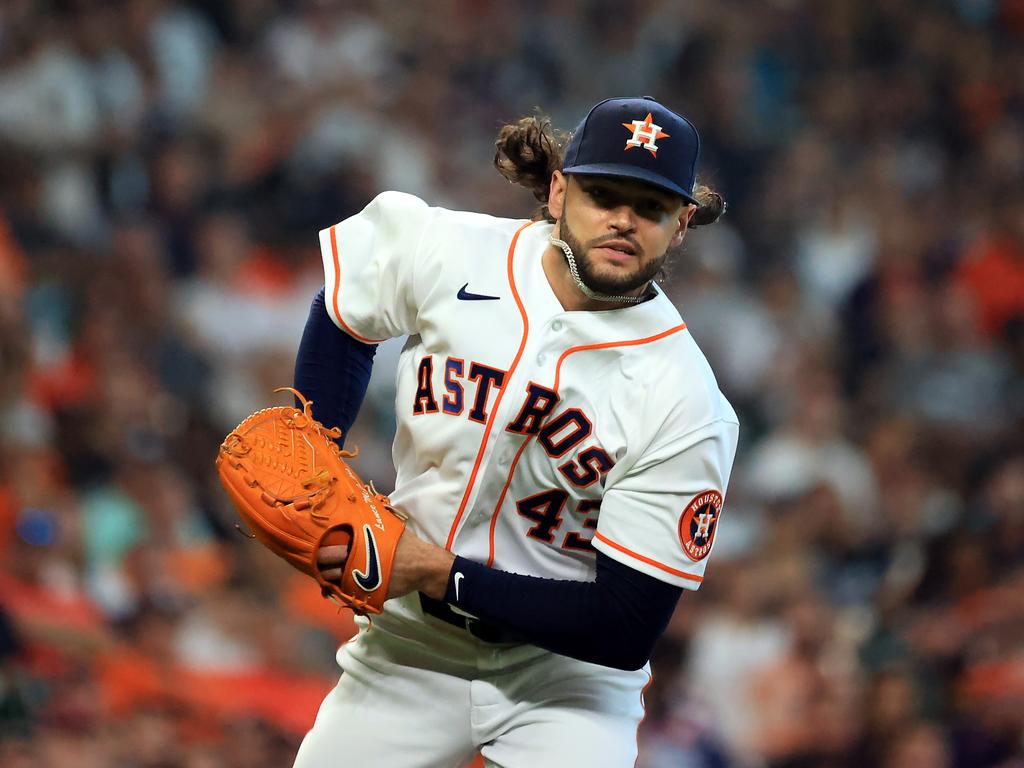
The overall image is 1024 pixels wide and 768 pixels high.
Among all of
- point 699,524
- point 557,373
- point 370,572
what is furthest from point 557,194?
point 370,572

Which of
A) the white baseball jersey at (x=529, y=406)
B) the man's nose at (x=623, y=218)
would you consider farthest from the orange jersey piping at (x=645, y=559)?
the man's nose at (x=623, y=218)

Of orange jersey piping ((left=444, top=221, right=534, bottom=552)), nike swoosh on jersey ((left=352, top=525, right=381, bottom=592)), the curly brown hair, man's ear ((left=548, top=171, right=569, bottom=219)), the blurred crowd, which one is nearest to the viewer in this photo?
nike swoosh on jersey ((left=352, top=525, right=381, bottom=592))

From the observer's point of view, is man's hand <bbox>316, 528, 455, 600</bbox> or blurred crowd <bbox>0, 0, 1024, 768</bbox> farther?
blurred crowd <bbox>0, 0, 1024, 768</bbox>

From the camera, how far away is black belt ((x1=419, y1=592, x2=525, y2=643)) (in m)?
2.35

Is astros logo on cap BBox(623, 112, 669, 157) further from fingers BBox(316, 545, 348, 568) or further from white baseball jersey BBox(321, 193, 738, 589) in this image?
fingers BBox(316, 545, 348, 568)

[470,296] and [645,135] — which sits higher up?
[645,135]

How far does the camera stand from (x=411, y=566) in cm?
219

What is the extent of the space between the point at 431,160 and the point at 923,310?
2301 mm

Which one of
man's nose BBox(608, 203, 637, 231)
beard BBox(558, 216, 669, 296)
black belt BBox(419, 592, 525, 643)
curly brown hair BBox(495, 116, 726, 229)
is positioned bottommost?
black belt BBox(419, 592, 525, 643)

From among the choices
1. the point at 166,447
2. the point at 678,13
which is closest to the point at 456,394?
the point at 166,447

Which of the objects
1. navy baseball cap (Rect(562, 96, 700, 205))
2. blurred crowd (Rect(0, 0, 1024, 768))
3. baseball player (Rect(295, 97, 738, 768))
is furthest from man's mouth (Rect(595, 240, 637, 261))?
blurred crowd (Rect(0, 0, 1024, 768))

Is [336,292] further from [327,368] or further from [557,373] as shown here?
[557,373]

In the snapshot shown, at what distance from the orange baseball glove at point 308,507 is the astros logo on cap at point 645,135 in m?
0.71

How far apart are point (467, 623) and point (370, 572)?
11.0 inches
